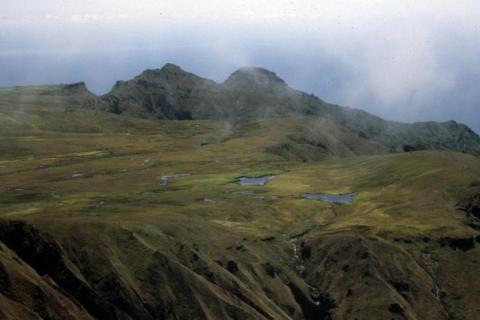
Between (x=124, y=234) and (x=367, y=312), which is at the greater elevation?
(x=124, y=234)

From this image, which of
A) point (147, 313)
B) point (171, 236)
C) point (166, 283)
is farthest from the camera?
point (171, 236)

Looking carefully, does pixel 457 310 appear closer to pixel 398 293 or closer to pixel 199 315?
pixel 398 293

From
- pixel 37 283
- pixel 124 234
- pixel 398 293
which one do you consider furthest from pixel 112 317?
pixel 398 293

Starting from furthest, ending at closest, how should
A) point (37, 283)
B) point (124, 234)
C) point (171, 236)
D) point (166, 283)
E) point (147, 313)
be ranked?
point (171, 236)
point (124, 234)
point (166, 283)
point (147, 313)
point (37, 283)

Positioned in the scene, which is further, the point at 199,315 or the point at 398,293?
the point at 398,293

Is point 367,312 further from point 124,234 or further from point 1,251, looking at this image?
point 1,251

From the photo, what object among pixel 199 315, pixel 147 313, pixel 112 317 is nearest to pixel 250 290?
pixel 199 315

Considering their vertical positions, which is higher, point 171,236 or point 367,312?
point 171,236

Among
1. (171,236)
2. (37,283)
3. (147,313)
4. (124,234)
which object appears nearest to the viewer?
(37,283)

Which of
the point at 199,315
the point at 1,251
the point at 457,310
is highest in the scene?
the point at 1,251
